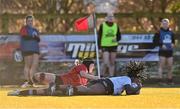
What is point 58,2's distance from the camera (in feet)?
81.6

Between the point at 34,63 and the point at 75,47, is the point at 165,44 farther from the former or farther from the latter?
the point at 34,63

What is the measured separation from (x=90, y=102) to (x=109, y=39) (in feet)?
24.8

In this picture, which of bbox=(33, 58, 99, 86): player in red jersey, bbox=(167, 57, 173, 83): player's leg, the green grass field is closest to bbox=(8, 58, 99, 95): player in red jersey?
bbox=(33, 58, 99, 86): player in red jersey

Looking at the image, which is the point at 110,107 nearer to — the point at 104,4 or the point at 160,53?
the point at 160,53

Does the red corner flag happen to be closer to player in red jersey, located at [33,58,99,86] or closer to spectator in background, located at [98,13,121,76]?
spectator in background, located at [98,13,121,76]

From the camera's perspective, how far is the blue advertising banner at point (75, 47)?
19922 millimetres

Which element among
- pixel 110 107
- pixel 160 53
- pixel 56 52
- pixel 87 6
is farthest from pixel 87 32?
pixel 110 107

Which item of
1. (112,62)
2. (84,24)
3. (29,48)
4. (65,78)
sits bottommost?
(112,62)

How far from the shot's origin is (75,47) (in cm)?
1995

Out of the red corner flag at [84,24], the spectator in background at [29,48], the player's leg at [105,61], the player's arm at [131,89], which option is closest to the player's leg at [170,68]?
the player's leg at [105,61]

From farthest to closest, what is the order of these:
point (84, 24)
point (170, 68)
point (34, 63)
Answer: point (170, 68), point (84, 24), point (34, 63)

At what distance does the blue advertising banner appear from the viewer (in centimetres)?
1992

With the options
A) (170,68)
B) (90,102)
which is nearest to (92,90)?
(90,102)

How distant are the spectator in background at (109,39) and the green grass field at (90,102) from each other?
19.9 feet
